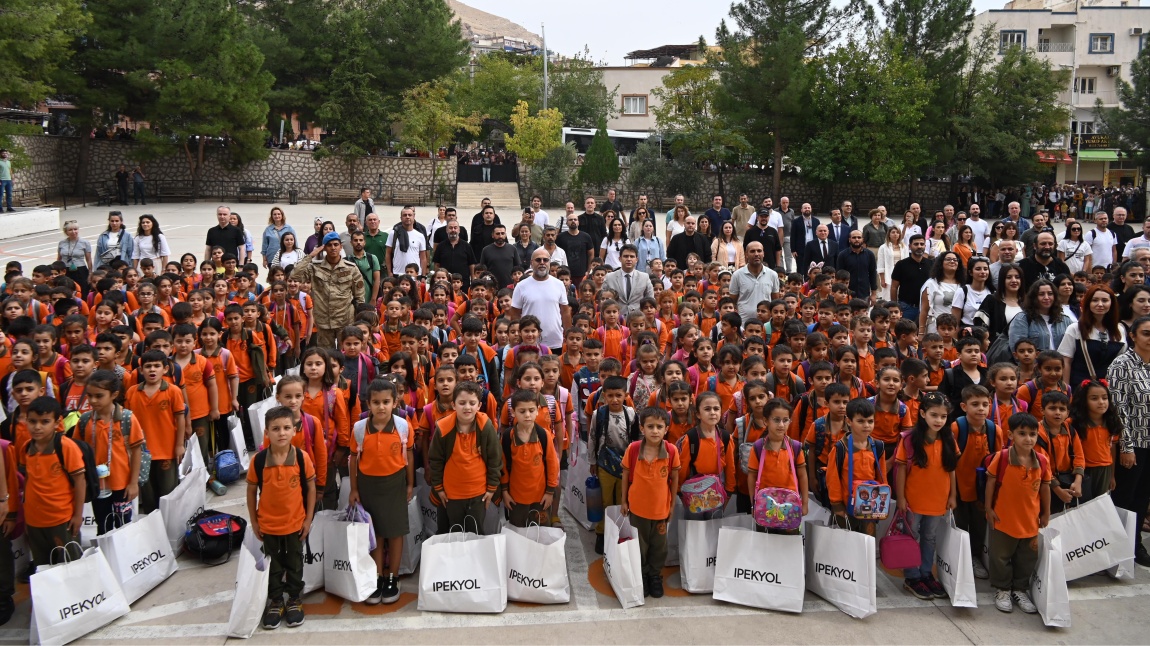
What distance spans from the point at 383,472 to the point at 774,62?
1277 inches

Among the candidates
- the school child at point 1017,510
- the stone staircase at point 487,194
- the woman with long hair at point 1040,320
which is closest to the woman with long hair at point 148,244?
the woman with long hair at point 1040,320

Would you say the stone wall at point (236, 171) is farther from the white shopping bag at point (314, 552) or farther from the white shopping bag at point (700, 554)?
the white shopping bag at point (700, 554)

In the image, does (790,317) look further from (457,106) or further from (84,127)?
(457,106)

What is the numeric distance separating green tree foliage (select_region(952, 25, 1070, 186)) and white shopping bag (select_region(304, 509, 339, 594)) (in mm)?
36545

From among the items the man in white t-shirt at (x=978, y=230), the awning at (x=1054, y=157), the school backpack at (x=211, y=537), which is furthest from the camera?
the awning at (x=1054, y=157)

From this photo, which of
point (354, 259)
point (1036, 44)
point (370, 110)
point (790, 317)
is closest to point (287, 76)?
point (370, 110)

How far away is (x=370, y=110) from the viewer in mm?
38031

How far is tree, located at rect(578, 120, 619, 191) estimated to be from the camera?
120 ft

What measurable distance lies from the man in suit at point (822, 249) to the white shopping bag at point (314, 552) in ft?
27.8

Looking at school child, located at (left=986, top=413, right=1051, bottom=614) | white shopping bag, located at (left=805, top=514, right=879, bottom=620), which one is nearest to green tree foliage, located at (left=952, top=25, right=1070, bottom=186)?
school child, located at (left=986, top=413, right=1051, bottom=614)

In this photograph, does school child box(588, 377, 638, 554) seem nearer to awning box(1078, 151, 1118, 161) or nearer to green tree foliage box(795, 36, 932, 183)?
green tree foliage box(795, 36, 932, 183)

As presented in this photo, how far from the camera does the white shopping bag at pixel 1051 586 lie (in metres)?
5.00

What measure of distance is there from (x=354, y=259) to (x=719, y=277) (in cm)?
464

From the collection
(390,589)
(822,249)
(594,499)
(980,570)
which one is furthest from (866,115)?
(390,589)
